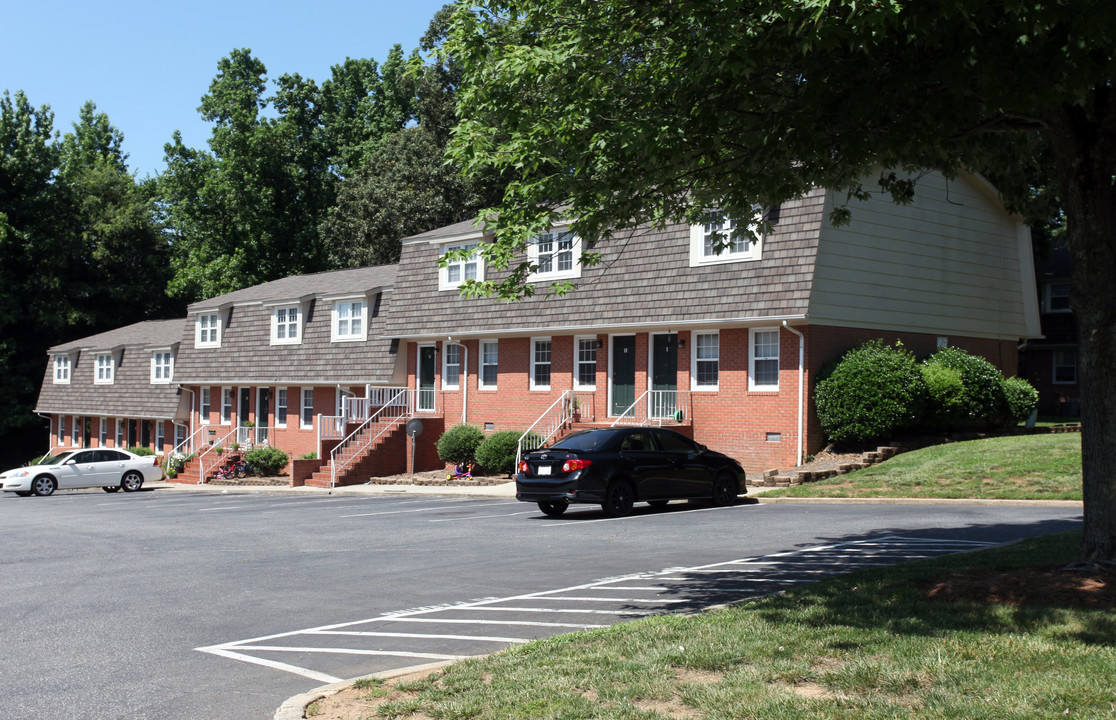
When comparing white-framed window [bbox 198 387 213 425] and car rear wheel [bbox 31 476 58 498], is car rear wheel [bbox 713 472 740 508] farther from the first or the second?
white-framed window [bbox 198 387 213 425]

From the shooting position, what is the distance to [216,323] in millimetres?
44750

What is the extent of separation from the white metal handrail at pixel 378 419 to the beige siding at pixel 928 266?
1463 centimetres

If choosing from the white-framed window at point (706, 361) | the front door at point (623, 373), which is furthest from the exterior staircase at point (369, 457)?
the white-framed window at point (706, 361)

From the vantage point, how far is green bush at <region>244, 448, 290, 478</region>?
37531 millimetres

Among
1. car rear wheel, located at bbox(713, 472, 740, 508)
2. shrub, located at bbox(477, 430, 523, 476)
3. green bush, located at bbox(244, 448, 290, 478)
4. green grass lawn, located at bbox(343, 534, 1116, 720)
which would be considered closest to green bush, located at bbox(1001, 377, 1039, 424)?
car rear wheel, located at bbox(713, 472, 740, 508)

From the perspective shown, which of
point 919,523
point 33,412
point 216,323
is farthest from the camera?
point 33,412

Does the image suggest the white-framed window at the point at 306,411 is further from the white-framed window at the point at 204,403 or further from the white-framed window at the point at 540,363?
the white-framed window at the point at 540,363

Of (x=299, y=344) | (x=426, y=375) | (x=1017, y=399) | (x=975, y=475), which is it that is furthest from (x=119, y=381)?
(x=975, y=475)

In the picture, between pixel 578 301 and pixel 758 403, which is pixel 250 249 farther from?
pixel 758 403

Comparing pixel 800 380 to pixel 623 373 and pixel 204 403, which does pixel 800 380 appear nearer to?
pixel 623 373

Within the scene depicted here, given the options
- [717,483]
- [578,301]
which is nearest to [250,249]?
[578,301]

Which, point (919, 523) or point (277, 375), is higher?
point (277, 375)

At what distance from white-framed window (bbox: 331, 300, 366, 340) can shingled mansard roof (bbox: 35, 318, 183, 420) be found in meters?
12.0

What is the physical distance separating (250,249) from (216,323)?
16635 millimetres
